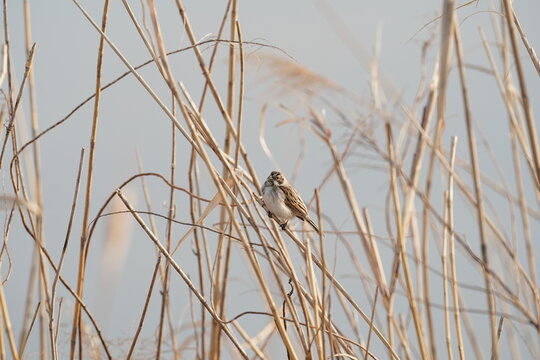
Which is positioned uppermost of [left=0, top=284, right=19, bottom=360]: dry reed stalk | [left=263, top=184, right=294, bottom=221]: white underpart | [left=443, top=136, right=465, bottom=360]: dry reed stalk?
[left=263, top=184, right=294, bottom=221]: white underpart

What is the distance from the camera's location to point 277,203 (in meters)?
4.37

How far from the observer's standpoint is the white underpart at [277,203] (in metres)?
4.36

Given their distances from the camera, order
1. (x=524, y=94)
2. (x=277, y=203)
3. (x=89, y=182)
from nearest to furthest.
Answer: (x=524, y=94), (x=89, y=182), (x=277, y=203)

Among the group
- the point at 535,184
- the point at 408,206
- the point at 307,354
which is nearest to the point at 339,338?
the point at 307,354

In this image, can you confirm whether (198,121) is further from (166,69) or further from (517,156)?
(517,156)

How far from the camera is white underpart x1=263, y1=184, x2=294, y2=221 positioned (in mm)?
4355

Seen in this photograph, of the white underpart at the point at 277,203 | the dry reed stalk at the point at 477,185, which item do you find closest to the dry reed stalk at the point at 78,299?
the dry reed stalk at the point at 477,185

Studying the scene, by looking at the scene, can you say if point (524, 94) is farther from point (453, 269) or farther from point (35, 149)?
point (35, 149)

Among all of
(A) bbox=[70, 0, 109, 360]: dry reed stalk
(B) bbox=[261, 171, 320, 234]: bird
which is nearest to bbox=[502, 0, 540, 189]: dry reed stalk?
(A) bbox=[70, 0, 109, 360]: dry reed stalk

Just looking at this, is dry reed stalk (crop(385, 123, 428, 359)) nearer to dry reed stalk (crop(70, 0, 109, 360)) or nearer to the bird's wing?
dry reed stalk (crop(70, 0, 109, 360))

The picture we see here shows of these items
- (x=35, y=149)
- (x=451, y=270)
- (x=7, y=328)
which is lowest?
(x=7, y=328)

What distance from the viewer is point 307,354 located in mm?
1868

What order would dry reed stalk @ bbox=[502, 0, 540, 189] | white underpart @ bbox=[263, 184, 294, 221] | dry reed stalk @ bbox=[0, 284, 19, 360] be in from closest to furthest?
dry reed stalk @ bbox=[502, 0, 540, 189], dry reed stalk @ bbox=[0, 284, 19, 360], white underpart @ bbox=[263, 184, 294, 221]

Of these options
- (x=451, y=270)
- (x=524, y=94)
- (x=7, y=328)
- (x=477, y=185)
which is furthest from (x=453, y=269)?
(x=7, y=328)
